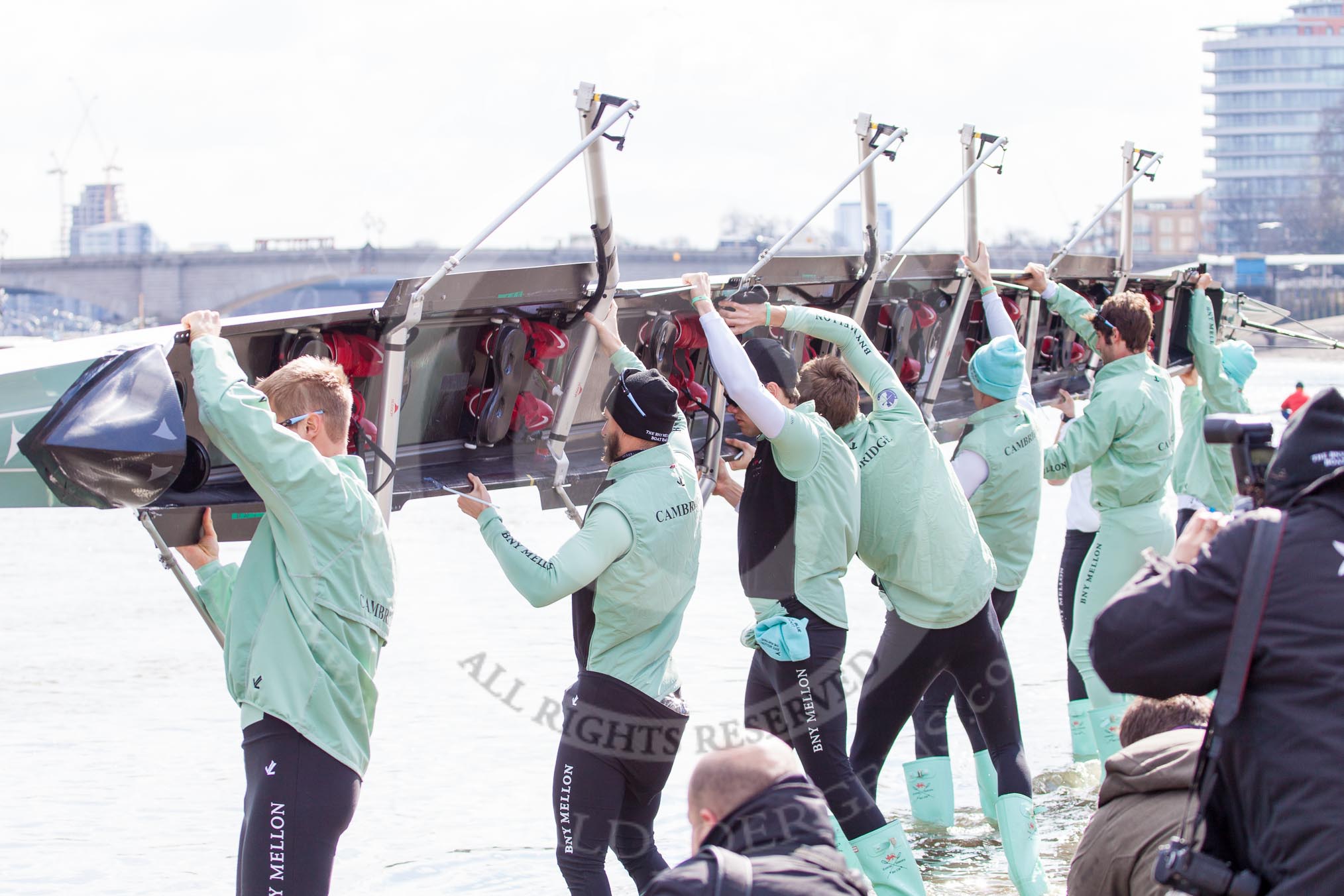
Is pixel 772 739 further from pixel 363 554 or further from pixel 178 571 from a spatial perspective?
pixel 178 571

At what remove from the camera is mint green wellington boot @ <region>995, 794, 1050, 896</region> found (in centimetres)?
498

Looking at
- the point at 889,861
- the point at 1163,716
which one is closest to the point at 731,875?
the point at 1163,716

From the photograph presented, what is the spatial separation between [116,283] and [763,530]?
71.5 metres

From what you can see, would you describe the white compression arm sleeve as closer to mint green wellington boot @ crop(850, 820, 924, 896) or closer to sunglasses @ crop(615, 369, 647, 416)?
sunglasses @ crop(615, 369, 647, 416)

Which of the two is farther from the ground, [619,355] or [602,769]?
[619,355]

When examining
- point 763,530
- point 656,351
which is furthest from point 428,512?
point 763,530

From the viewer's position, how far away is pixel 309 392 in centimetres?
361

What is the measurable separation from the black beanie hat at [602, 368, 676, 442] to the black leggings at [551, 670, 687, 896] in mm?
697

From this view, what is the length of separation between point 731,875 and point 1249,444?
48.5 inches

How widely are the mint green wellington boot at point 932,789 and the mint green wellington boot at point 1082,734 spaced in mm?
1047

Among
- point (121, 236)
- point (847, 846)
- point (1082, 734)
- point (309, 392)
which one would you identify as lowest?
point (1082, 734)

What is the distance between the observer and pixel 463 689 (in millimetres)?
9484

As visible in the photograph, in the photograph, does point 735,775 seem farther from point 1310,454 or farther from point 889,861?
point 889,861

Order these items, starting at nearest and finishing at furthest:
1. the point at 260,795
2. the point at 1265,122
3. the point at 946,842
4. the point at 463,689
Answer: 1. the point at 260,795
2. the point at 946,842
3. the point at 463,689
4. the point at 1265,122
